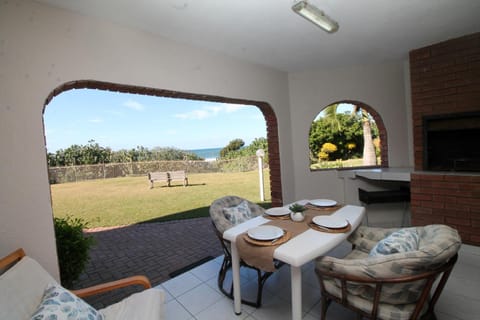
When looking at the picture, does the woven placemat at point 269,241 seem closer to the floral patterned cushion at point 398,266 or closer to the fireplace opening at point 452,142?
the floral patterned cushion at point 398,266

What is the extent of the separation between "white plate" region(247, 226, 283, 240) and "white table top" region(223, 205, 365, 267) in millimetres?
104

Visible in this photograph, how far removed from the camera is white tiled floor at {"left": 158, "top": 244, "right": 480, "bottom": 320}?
181 centimetres

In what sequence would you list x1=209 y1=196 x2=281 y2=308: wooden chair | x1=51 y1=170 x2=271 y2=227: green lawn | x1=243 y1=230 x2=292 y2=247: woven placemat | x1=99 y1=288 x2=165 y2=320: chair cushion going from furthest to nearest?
x1=51 y1=170 x2=271 y2=227: green lawn → x1=209 y1=196 x2=281 y2=308: wooden chair → x1=243 y1=230 x2=292 y2=247: woven placemat → x1=99 y1=288 x2=165 y2=320: chair cushion

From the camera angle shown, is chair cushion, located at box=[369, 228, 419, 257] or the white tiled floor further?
the white tiled floor

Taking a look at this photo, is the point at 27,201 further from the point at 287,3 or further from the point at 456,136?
the point at 456,136

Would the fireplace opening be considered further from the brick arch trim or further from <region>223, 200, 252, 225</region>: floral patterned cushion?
<region>223, 200, 252, 225</region>: floral patterned cushion

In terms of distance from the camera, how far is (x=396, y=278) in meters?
1.19

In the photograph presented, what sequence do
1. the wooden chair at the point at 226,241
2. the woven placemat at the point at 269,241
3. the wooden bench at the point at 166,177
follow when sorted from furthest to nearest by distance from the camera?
the wooden bench at the point at 166,177
the wooden chair at the point at 226,241
the woven placemat at the point at 269,241

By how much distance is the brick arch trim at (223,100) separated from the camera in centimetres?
188

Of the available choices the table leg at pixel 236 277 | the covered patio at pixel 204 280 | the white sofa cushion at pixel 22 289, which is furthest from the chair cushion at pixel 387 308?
the white sofa cushion at pixel 22 289

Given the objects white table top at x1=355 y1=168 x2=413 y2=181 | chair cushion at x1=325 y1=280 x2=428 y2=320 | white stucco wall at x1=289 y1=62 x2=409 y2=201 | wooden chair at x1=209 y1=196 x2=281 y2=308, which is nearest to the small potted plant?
wooden chair at x1=209 y1=196 x2=281 y2=308

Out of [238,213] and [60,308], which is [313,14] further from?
[60,308]

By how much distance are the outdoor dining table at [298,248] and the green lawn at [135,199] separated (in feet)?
10.7

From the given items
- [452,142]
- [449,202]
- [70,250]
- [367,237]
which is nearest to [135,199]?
Answer: [70,250]
